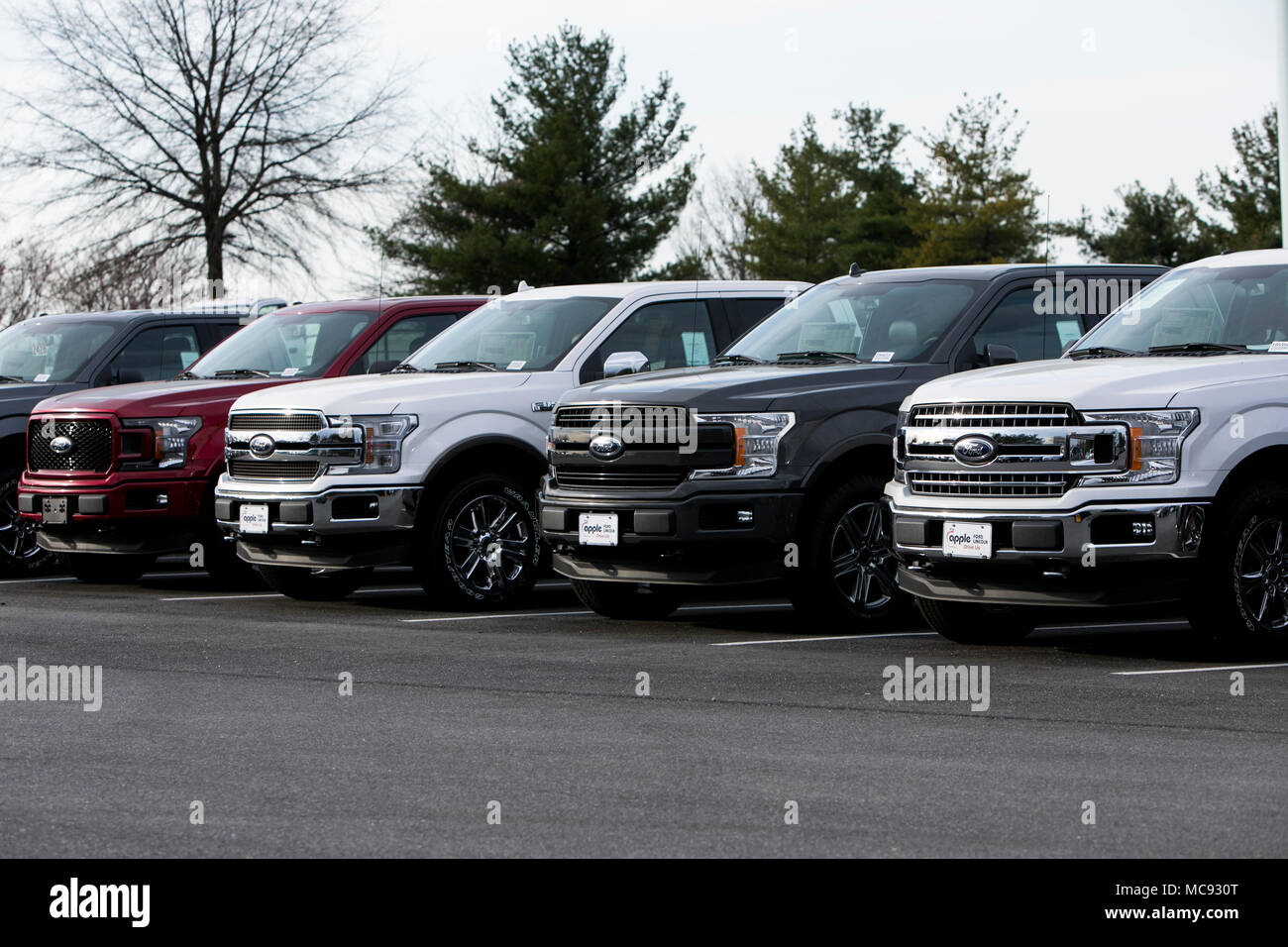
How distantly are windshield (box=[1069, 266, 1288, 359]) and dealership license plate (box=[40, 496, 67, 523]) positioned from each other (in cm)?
767

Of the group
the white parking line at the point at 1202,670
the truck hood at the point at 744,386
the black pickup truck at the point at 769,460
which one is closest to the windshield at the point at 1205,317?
the black pickup truck at the point at 769,460

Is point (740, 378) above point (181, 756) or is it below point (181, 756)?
above

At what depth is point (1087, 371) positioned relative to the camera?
10414 mm

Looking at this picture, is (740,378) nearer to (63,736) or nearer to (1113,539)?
(1113,539)

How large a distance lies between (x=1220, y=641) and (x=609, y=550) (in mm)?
3526

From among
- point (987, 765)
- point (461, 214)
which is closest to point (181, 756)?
point (987, 765)

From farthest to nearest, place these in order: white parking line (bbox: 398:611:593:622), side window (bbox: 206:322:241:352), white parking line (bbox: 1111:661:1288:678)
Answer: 1. side window (bbox: 206:322:241:352)
2. white parking line (bbox: 398:611:593:622)
3. white parking line (bbox: 1111:661:1288:678)

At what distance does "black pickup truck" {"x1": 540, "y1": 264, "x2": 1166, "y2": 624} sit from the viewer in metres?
11.6

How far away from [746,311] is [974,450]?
4.40 metres

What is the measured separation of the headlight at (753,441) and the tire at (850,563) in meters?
0.42

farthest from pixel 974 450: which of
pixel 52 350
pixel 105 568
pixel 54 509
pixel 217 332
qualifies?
pixel 52 350

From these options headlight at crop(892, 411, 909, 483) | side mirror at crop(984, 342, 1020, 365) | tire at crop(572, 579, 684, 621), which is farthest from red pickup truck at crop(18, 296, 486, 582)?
headlight at crop(892, 411, 909, 483)

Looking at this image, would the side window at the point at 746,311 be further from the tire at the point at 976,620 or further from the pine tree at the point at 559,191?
the pine tree at the point at 559,191

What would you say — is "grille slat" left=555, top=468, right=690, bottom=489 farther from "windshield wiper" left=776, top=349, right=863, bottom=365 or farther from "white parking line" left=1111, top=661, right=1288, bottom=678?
"white parking line" left=1111, top=661, right=1288, bottom=678
